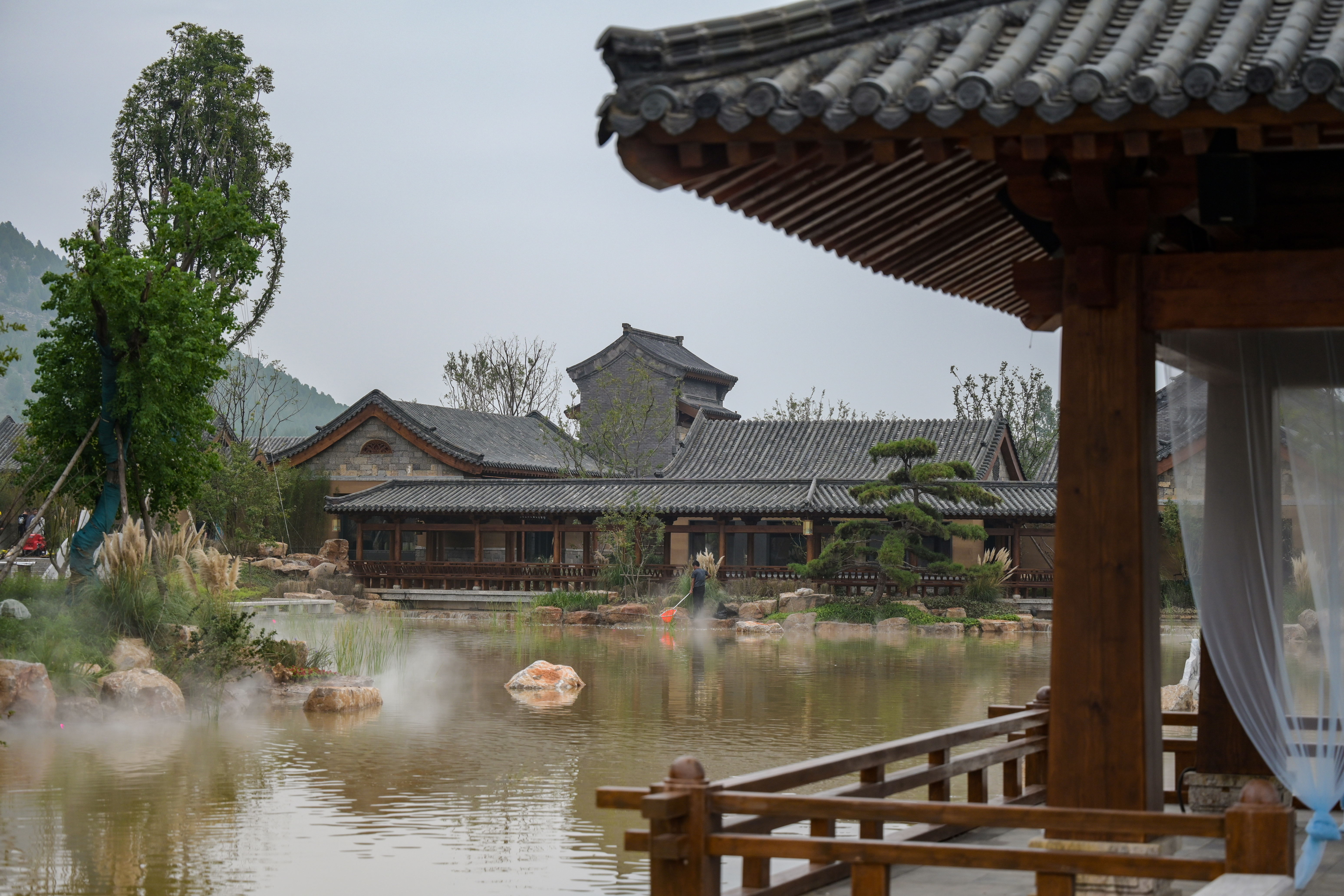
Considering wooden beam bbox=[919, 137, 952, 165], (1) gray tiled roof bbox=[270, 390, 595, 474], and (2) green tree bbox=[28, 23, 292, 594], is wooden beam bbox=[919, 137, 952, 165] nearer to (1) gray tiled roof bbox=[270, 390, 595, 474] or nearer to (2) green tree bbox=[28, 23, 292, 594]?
(2) green tree bbox=[28, 23, 292, 594]

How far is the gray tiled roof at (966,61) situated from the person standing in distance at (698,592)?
2450 centimetres

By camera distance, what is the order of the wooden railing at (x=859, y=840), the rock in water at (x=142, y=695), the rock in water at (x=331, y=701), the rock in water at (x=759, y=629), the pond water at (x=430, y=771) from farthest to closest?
the rock in water at (x=759, y=629), the rock in water at (x=331, y=701), the rock in water at (x=142, y=695), the pond water at (x=430, y=771), the wooden railing at (x=859, y=840)

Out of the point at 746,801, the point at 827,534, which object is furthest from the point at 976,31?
the point at 827,534

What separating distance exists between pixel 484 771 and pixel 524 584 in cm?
2197

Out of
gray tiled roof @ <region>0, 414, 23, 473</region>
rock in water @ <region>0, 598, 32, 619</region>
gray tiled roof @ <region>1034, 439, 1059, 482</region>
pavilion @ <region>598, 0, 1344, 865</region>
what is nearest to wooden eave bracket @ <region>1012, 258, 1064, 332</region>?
pavilion @ <region>598, 0, 1344, 865</region>

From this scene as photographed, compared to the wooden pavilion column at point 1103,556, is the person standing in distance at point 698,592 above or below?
below

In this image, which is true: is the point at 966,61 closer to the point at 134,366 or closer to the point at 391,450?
the point at 134,366

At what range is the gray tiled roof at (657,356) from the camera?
51500mm

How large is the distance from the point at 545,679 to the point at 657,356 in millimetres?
34489

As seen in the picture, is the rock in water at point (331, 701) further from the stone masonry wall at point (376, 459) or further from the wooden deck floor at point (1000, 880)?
the stone masonry wall at point (376, 459)

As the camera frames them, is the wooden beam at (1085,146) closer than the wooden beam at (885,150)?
Yes

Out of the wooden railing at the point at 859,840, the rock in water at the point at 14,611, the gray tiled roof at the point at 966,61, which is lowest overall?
the wooden railing at the point at 859,840

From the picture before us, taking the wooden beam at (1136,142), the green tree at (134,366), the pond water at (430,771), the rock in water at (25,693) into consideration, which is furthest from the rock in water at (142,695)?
the wooden beam at (1136,142)

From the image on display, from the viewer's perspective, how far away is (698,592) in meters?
28.9
